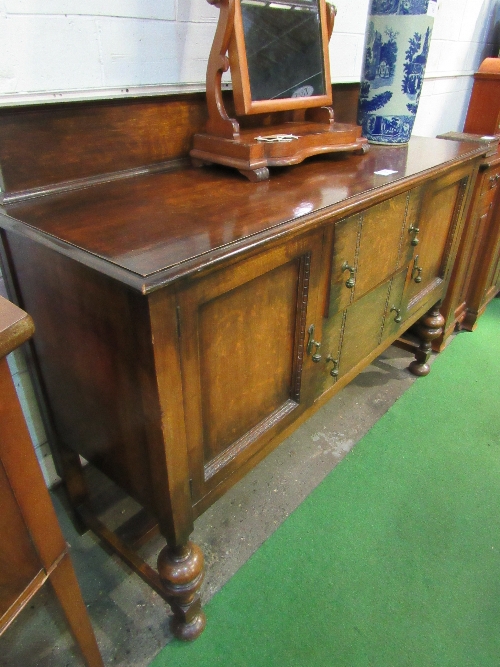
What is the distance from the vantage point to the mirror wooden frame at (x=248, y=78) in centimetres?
113

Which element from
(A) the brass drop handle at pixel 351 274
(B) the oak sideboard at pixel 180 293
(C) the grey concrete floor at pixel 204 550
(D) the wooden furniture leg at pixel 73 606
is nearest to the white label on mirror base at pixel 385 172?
(B) the oak sideboard at pixel 180 293

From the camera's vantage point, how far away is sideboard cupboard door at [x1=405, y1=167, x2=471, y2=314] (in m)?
1.48

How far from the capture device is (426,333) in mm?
2021

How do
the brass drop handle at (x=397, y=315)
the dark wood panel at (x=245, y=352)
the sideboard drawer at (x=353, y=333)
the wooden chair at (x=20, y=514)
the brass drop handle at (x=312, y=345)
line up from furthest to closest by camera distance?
the brass drop handle at (x=397, y=315)
the sideboard drawer at (x=353, y=333)
the brass drop handle at (x=312, y=345)
the dark wood panel at (x=245, y=352)
the wooden chair at (x=20, y=514)

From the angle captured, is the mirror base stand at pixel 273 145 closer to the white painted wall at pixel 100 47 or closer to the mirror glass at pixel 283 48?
the mirror glass at pixel 283 48

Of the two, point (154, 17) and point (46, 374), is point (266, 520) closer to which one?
point (46, 374)

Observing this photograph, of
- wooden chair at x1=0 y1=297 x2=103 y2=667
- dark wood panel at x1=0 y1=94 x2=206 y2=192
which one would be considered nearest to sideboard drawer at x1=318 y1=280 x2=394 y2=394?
dark wood panel at x1=0 y1=94 x2=206 y2=192

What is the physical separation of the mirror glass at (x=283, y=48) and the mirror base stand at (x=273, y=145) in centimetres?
9

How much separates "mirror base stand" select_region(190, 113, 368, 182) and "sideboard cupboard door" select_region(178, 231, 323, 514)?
0.29 meters

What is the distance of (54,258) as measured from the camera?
0.85 meters

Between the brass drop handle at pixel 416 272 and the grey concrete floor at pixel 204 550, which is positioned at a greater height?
the brass drop handle at pixel 416 272

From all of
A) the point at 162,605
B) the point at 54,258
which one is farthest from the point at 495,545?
the point at 54,258

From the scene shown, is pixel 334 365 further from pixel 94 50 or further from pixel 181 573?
pixel 94 50

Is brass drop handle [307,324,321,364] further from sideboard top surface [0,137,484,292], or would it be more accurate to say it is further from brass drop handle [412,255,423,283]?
brass drop handle [412,255,423,283]
